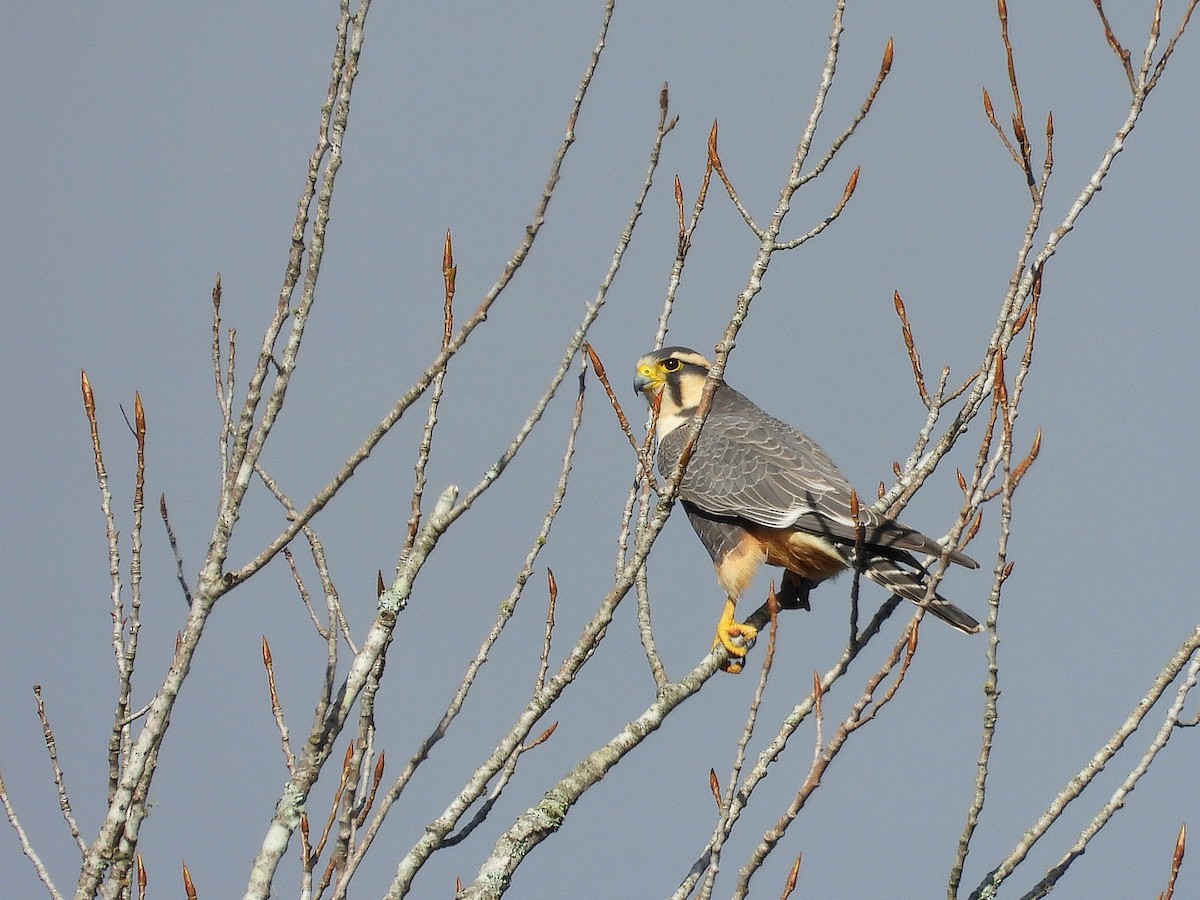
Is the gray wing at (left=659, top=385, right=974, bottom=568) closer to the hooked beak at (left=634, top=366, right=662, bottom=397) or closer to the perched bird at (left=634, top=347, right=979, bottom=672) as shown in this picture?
the perched bird at (left=634, top=347, right=979, bottom=672)

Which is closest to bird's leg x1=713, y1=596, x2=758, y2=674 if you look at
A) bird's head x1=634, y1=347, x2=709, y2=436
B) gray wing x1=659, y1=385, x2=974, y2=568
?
gray wing x1=659, y1=385, x2=974, y2=568

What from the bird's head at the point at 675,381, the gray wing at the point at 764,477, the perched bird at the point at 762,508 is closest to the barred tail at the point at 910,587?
the perched bird at the point at 762,508

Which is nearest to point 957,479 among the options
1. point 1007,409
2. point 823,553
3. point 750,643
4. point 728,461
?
point 1007,409

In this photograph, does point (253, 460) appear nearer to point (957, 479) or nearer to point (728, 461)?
point (957, 479)

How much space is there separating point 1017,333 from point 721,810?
1.45 m

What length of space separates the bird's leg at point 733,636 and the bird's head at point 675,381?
1975 millimetres

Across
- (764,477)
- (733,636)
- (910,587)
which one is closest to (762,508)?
(764,477)

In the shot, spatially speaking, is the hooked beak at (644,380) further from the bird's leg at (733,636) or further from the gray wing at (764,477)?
the bird's leg at (733,636)

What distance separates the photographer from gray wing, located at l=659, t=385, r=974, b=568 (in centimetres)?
521

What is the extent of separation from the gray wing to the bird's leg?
550mm

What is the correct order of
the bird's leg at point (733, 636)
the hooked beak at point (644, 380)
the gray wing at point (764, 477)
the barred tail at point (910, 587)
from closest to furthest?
the barred tail at point (910, 587) → the bird's leg at point (733, 636) → the gray wing at point (764, 477) → the hooked beak at point (644, 380)

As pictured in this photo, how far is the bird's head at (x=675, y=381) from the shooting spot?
6777 mm

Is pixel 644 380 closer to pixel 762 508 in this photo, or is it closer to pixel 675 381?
pixel 675 381

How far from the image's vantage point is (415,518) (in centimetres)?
293
